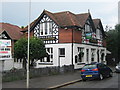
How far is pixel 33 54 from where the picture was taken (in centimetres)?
1886

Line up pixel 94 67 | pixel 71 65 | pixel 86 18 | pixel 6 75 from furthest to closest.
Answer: pixel 86 18
pixel 71 65
pixel 94 67
pixel 6 75

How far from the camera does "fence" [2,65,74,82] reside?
14.8 meters

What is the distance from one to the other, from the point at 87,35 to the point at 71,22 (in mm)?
3212

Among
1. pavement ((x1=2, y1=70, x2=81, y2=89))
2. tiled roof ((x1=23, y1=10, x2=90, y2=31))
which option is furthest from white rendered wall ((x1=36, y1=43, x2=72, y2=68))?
pavement ((x1=2, y1=70, x2=81, y2=89))

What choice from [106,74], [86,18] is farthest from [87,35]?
[106,74]

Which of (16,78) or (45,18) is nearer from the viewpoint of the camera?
(16,78)

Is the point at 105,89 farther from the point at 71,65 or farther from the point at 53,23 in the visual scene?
the point at 53,23

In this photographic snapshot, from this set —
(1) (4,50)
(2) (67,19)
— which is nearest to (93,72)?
(1) (4,50)

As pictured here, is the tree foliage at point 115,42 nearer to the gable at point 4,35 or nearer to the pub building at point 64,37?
the pub building at point 64,37

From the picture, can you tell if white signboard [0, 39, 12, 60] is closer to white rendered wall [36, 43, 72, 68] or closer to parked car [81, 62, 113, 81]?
parked car [81, 62, 113, 81]

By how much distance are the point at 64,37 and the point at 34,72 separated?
933 centimetres

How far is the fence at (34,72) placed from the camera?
48.6ft

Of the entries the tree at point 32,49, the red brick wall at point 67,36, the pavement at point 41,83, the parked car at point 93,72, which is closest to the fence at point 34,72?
the pavement at point 41,83

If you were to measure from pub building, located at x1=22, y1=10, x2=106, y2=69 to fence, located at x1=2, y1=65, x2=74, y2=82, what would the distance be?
105 inches
